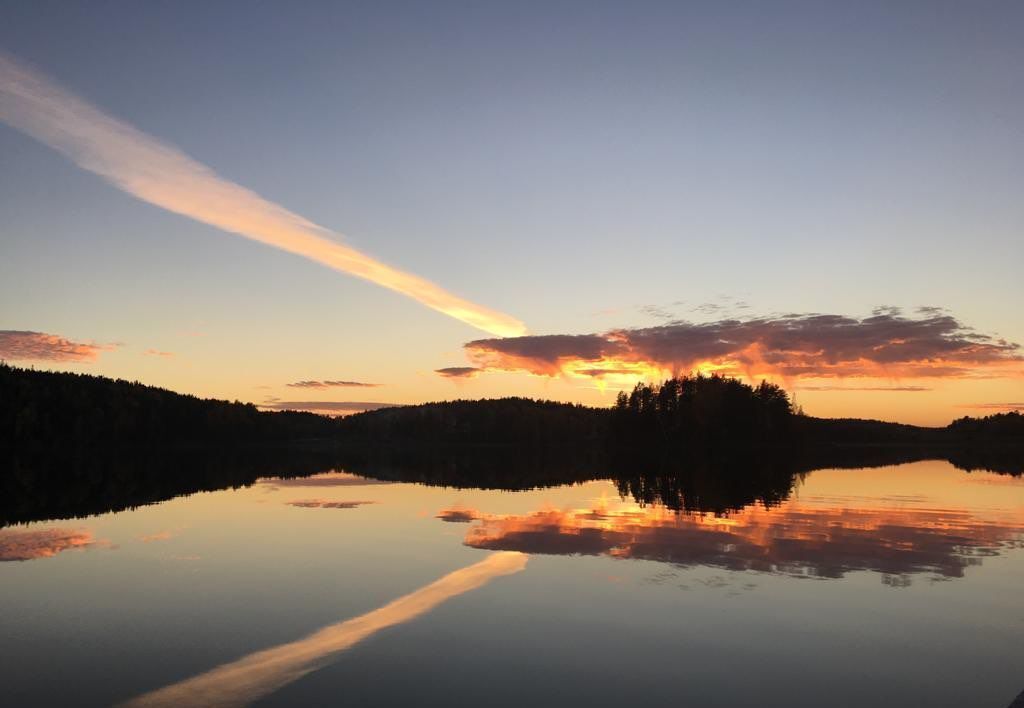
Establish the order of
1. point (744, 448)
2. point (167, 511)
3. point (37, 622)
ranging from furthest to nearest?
point (744, 448)
point (167, 511)
point (37, 622)

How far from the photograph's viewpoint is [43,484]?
5938cm

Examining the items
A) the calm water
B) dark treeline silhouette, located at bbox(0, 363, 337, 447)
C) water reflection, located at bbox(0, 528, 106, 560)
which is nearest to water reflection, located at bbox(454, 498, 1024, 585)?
the calm water

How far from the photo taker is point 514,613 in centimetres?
1767

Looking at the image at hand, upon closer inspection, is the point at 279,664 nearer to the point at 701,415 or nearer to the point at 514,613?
the point at 514,613

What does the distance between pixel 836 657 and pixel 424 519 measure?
24766mm

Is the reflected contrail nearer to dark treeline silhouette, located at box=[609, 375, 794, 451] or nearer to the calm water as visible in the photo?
the calm water

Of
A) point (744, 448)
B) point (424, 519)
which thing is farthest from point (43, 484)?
point (744, 448)

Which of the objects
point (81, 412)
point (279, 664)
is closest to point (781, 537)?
point (279, 664)

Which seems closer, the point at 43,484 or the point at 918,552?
the point at 918,552

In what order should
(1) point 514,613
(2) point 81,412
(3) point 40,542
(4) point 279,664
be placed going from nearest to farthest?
1. (4) point 279,664
2. (1) point 514,613
3. (3) point 40,542
4. (2) point 81,412

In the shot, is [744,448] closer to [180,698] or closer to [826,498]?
[826,498]

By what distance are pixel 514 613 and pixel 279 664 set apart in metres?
5.99

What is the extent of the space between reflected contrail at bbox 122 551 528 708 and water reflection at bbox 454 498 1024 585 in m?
8.91

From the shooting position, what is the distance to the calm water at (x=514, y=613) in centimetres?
1274
